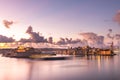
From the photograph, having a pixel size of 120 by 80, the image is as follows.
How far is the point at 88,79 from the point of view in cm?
4416

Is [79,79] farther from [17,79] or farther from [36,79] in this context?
[17,79]

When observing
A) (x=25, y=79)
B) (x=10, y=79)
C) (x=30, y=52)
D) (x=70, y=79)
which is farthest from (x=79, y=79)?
(x=30, y=52)

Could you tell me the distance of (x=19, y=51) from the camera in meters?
180

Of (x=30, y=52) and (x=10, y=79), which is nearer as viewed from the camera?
(x=10, y=79)

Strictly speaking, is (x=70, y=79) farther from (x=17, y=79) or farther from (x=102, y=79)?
(x=17, y=79)

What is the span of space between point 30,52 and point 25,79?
445 ft

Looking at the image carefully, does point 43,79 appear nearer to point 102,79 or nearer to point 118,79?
point 102,79

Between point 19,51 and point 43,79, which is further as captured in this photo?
point 19,51

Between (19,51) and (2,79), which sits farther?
(19,51)

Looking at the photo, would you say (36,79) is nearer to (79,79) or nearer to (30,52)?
(79,79)

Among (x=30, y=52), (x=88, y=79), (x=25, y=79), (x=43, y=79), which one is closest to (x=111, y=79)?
(x=88, y=79)

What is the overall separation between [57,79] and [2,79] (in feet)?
35.5

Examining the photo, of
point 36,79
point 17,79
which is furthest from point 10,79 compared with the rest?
point 36,79

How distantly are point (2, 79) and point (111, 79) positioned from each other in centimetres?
2114
